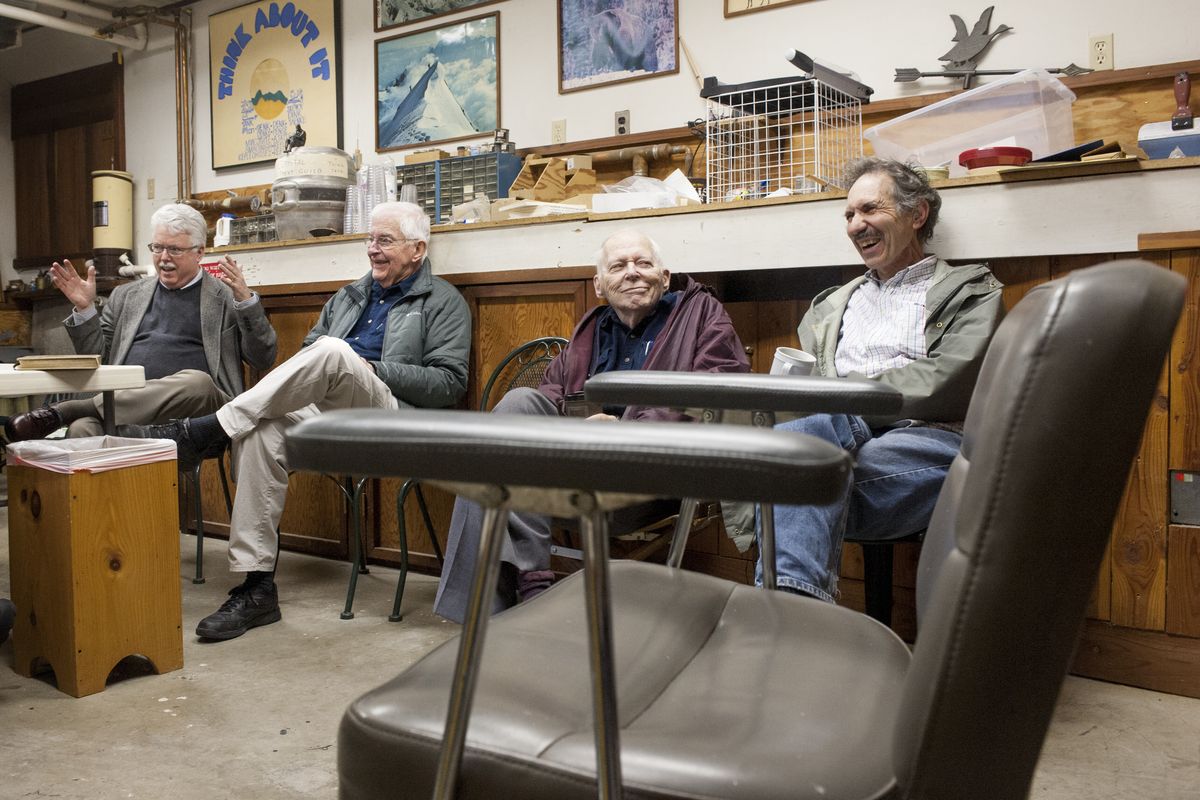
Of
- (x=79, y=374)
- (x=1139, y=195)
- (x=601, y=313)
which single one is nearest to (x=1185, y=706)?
(x=1139, y=195)

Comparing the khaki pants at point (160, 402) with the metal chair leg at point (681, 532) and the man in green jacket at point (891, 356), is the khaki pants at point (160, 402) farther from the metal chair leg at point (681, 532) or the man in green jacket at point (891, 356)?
→ the metal chair leg at point (681, 532)

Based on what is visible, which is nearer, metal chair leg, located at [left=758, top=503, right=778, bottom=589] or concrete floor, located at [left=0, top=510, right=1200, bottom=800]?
metal chair leg, located at [left=758, top=503, right=778, bottom=589]

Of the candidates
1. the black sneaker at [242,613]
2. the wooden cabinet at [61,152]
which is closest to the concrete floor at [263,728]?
the black sneaker at [242,613]

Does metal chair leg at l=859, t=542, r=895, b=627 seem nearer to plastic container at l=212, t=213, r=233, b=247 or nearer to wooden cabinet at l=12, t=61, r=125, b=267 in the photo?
plastic container at l=212, t=213, r=233, b=247

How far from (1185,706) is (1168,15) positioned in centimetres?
200

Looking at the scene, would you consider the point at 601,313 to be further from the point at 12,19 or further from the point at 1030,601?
the point at 12,19

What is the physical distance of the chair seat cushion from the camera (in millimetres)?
662

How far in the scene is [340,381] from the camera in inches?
96.7

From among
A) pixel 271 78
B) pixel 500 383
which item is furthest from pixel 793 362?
pixel 271 78

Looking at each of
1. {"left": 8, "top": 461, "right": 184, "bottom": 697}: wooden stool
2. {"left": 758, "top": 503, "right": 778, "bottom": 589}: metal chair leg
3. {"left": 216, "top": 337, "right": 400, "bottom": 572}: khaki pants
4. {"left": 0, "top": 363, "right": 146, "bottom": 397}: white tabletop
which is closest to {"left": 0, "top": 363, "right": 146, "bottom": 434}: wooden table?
{"left": 0, "top": 363, "right": 146, "bottom": 397}: white tabletop

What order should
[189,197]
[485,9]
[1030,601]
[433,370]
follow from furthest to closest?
[189,197] < [485,9] < [433,370] < [1030,601]

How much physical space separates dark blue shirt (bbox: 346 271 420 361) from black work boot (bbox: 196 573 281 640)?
2.49 ft

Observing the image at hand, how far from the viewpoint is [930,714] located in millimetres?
585

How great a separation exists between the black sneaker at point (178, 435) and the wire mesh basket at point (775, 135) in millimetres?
1705
